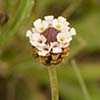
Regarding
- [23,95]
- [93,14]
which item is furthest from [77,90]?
[93,14]

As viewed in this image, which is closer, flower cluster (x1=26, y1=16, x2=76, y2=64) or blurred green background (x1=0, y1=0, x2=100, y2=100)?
flower cluster (x1=26, y1=16, x2=76, y2=64)

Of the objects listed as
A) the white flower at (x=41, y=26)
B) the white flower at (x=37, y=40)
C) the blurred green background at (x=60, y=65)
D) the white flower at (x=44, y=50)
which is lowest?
the white flower at (x=44, y=50)

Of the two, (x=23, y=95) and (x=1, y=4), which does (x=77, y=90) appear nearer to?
(x=23, y=95)

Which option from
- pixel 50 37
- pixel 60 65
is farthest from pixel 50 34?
pixel 60 65

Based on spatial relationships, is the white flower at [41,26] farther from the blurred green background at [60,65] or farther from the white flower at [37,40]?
the blurred green background at [60,65]

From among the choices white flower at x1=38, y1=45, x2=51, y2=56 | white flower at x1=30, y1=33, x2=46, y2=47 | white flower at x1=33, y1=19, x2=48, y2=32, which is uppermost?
white flower at x1=33, y1=19, x2=48, y2=32

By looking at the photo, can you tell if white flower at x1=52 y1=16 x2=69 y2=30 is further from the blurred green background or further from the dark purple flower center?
the blurred green background

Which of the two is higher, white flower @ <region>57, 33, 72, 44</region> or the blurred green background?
the blurred green background

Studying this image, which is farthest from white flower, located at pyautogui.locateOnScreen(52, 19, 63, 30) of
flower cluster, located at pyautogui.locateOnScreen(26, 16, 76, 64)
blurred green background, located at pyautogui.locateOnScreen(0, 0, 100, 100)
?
blurred green background, located at pyautogui.locateOnScreen(0, 0, 100, 100)

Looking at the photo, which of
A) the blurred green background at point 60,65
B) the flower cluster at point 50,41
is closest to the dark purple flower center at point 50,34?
the flower cluster at point 50,41
